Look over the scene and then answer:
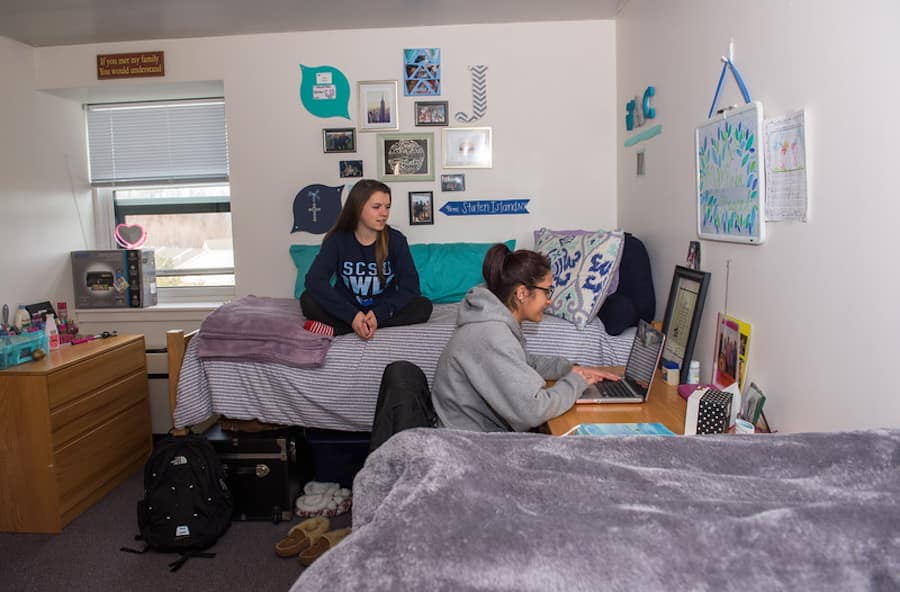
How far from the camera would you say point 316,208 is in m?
3.69

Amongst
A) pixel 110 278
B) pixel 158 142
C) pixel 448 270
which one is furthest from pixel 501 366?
pixel 158 142

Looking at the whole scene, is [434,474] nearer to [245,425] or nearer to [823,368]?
[823,368]

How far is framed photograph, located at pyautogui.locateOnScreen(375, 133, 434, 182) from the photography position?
11.9 ft

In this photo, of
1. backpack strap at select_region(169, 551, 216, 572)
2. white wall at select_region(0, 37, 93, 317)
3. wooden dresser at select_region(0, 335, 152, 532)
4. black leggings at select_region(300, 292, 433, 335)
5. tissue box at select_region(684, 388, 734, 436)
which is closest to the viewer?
tissue box at select_region(684, 388, 734, 436)

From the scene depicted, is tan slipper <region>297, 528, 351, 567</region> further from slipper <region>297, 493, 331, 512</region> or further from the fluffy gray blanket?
the fluffy gray blanket

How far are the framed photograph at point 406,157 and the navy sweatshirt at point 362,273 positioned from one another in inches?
26.2

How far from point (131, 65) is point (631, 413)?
3.34 m

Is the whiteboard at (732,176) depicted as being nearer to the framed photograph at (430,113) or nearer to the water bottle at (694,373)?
the water bottle at (694,373)

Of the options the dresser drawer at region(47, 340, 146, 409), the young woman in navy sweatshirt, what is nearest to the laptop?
the young woman in navy sweatshirt

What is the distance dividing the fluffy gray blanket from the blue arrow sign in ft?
9.82

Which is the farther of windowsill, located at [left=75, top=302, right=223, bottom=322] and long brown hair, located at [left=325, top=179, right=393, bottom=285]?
windowsill, located at [left=75, top=302, right=223, bottom=322]

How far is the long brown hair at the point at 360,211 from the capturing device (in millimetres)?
2912

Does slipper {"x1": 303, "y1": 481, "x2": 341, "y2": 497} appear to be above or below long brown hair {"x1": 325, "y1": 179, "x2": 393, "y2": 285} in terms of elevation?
below

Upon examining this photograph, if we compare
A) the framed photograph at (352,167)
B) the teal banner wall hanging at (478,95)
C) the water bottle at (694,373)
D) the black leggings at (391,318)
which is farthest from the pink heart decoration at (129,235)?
the water bottle at (694,373)
